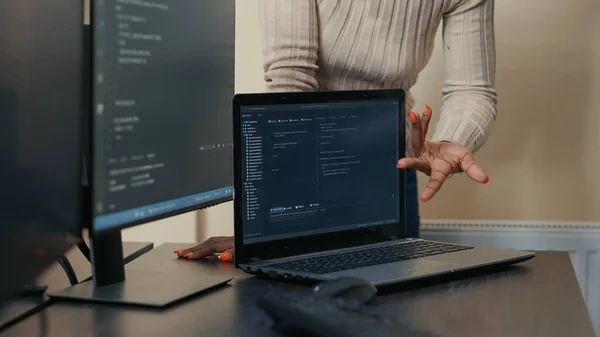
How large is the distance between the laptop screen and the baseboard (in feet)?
2.67

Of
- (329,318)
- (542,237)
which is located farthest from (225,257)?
(542,237)

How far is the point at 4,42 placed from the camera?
0.63 meters

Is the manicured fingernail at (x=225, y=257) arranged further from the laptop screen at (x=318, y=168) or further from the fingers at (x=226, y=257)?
the laptop screen at (x=318, y=168)

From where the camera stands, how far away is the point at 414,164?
1.16 meters

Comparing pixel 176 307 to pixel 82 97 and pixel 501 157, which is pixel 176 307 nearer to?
pixel 82 97

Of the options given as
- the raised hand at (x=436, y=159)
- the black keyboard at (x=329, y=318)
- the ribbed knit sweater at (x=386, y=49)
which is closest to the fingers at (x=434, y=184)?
the raised hand at (x=436, y=159)

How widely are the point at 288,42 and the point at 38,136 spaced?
69 cm

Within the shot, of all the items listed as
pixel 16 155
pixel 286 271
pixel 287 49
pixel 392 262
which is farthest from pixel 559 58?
pixel 16 155

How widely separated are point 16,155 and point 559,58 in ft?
5.02

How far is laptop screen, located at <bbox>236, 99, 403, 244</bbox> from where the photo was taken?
104cm

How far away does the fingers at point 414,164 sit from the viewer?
45.0 inches

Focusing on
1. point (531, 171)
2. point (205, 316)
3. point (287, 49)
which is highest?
point (287, 49)

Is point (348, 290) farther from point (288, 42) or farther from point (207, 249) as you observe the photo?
Result: point (288, 42)

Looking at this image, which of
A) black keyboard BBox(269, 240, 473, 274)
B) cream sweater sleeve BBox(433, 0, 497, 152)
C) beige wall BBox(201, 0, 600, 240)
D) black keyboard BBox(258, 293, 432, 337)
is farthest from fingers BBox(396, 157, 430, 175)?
beige wall BBox(201, 0, 600, 240)
